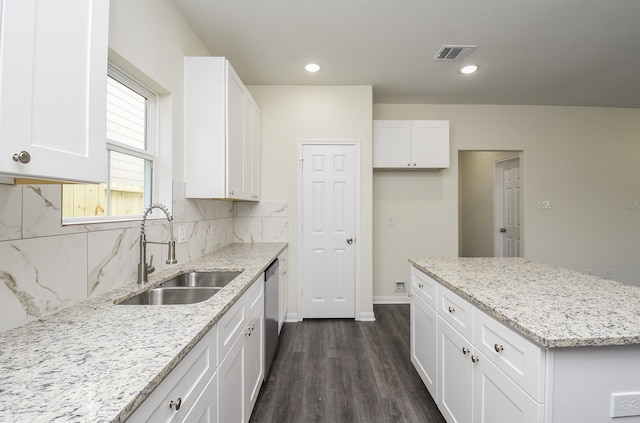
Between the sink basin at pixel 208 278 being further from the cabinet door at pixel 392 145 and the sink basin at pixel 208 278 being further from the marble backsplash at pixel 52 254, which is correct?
the cabinet door at pixel 392 145

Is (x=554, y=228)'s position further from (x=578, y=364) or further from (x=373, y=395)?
(x=578, y=364)

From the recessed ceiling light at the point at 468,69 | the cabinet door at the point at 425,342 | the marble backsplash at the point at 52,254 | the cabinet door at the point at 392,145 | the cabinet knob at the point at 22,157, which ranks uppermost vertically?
the recessed ceiling light at the point at 468,69

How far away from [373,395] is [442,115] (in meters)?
3.61

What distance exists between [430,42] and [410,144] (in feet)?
4.39

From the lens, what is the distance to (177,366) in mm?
Result: 859

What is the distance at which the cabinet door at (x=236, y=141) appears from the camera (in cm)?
229

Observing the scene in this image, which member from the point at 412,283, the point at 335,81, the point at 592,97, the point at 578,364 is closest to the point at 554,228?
the point at 592,97

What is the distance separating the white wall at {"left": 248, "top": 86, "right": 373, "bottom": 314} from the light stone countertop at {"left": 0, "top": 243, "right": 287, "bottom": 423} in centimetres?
220

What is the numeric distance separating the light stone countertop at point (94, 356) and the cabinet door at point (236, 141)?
125 cm

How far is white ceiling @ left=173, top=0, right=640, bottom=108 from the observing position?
A: 83.6 inches

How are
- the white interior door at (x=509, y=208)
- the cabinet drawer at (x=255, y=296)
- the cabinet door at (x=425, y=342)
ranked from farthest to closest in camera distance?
the white interior door at (x=509, y=208) < the cabinet door at (x=425, y=342) < the cabinet drawer at (x=255, y=296)

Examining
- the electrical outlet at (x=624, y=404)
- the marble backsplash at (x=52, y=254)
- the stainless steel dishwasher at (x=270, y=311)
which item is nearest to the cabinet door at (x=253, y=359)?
the stainless steel dishwasher at (x=270, y=311)

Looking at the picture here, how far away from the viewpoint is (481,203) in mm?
5406

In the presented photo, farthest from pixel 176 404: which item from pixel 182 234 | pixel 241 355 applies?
pixel 182 234
